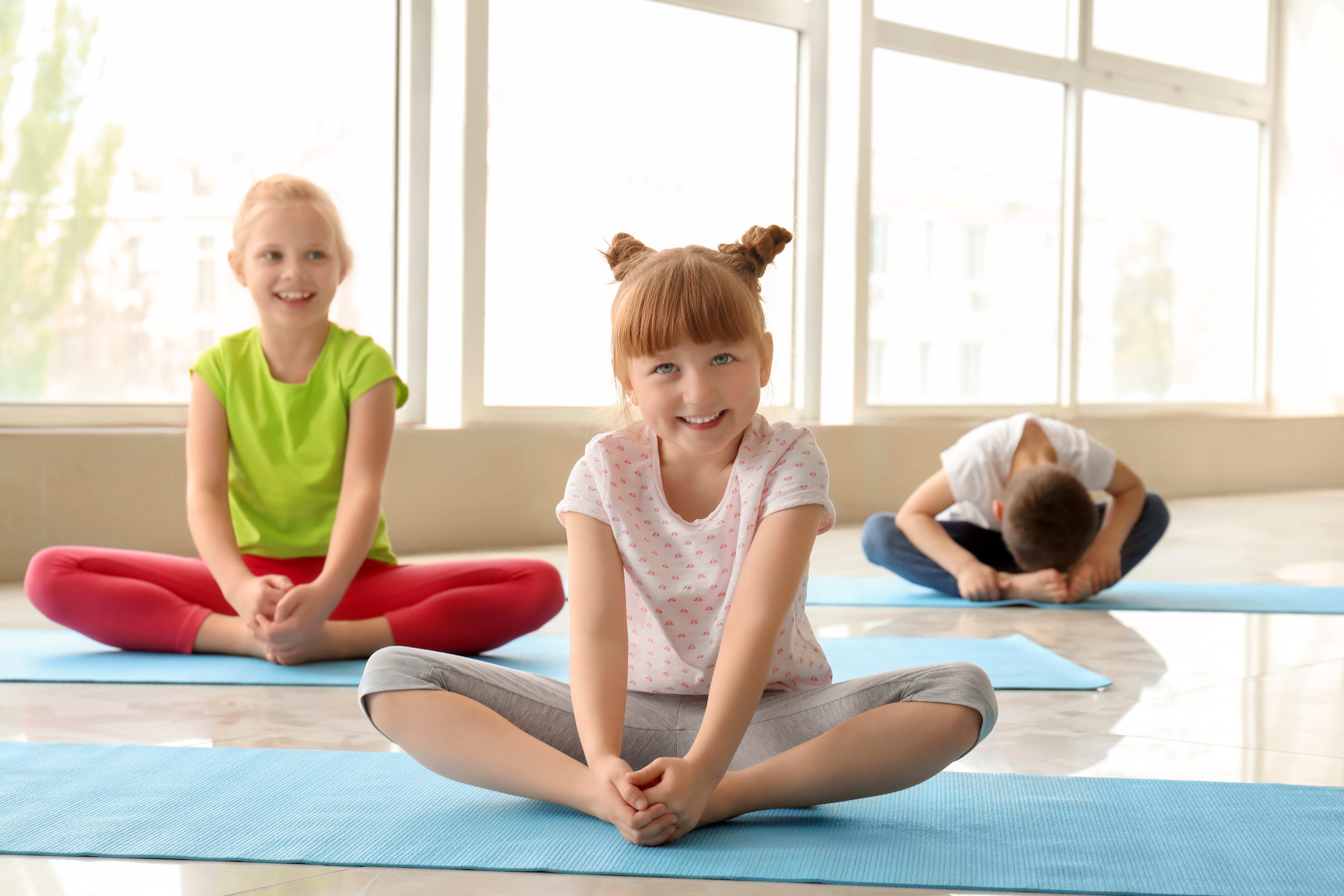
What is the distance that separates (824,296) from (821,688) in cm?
366

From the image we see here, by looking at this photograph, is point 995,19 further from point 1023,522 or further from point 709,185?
point 1023,522

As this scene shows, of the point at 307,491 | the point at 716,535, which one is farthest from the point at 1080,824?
the point at 307,491

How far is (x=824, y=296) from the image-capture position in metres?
4.78

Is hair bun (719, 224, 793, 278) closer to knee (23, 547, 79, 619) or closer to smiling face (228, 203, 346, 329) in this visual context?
smiling face (228, 203, 346, 329)

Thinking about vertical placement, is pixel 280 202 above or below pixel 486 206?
below

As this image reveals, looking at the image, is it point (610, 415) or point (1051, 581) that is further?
point (1051, 581)

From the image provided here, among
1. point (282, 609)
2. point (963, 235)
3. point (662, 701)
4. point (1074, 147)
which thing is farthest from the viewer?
point (1074, 147)

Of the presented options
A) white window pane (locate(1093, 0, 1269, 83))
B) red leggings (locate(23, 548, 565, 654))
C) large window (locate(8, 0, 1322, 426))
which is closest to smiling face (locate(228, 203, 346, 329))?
red leggings (locate(23, 548, 565, 654))

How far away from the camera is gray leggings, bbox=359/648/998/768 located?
1165 mm

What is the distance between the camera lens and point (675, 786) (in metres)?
1.04

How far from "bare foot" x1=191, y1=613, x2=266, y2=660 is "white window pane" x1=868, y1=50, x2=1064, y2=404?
327 centimetres

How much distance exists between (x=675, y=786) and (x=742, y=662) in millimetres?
123

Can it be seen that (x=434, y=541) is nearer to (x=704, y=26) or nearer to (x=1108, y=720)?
(x=704, y=26)

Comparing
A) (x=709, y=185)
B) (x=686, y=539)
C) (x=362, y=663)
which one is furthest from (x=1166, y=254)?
(x=686, y=539)
